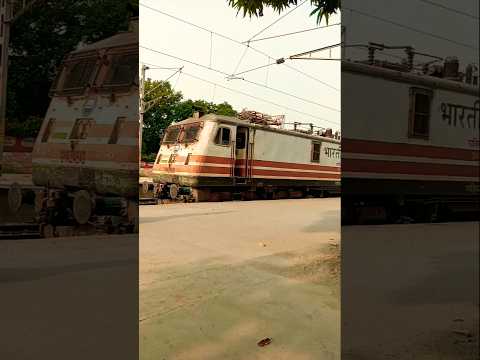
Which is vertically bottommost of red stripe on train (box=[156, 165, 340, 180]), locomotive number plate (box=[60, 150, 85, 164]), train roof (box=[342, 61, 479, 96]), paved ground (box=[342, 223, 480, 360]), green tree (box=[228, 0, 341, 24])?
paved ground (box=[342, 223, 480, 360])

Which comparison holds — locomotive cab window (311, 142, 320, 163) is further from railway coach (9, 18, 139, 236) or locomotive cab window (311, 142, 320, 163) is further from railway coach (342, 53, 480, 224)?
railway coach (9, 18, 139, 236)

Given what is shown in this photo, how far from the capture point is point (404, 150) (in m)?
1.43

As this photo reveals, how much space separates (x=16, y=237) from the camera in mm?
991

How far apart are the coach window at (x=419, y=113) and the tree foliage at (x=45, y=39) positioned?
3.22ft

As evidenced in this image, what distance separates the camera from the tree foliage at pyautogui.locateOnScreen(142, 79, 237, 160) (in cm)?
100

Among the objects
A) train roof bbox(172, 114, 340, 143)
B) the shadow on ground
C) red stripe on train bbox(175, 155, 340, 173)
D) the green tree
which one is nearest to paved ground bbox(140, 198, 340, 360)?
the shadow on ground

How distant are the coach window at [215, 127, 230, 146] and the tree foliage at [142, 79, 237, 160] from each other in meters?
0.10

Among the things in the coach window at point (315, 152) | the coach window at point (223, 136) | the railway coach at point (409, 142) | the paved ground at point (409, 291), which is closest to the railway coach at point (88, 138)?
the coach window at point (223, 136)

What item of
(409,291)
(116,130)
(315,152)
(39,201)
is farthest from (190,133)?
(409,291)

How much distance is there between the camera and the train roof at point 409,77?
1.36 meters

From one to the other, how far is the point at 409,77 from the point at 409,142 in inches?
9.1

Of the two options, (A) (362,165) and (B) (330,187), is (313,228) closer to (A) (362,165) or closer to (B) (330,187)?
(B) (330,187)

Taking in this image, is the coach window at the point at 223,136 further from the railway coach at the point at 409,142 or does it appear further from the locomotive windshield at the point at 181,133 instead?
the railway coach at the point at 409,142

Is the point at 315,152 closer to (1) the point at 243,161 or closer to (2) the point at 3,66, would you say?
(1) the point at 243,161
